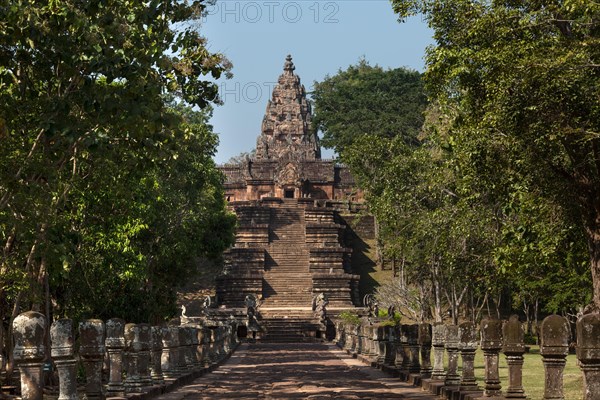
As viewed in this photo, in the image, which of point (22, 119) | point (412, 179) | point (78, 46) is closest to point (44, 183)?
point (22, 119)

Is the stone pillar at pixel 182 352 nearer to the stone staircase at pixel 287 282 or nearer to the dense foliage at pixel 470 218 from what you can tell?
the dense foliage at pixel 470 218

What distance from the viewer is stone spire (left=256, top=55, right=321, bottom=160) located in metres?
91.2

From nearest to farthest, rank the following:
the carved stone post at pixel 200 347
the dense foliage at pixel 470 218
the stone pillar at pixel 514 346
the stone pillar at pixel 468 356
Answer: the stone pillar at pixel 514 346 → the stone pillar at pixel 468 356 → the dense foliage at pixel 470 218 → the carved stone post at pixel 200 347

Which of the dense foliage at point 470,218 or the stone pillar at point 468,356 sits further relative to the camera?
the dense foliage at point 470,218

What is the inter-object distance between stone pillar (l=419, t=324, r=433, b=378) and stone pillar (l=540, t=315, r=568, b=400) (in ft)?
26.1

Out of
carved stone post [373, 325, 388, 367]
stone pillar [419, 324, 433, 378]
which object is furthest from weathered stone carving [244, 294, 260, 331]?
stone pillar [419, 324, 433, 378]

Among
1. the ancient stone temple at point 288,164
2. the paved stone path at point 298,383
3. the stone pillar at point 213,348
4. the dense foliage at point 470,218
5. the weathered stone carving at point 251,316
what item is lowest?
the paved stone path at point 298,383

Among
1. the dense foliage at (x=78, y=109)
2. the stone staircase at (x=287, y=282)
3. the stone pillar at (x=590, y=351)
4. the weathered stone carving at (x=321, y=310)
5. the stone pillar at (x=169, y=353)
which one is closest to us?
the stone pillar at (x=590, y=351)

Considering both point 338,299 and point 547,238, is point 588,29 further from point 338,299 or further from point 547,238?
point 338,299

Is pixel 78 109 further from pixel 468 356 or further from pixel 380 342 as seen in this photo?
pixel 380 342

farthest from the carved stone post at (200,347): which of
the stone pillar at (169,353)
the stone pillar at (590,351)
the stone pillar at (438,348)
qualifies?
the stone pillar at (590,351)

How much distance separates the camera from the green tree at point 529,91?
54.7ft

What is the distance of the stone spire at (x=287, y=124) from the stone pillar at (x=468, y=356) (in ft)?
243

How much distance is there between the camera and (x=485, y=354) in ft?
47.5
